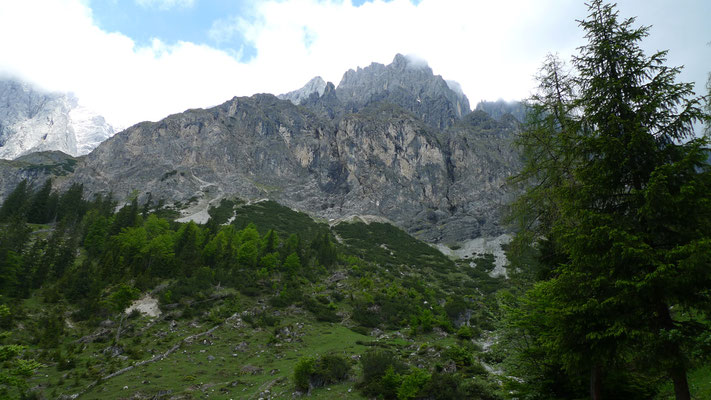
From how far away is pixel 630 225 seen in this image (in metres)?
7.97

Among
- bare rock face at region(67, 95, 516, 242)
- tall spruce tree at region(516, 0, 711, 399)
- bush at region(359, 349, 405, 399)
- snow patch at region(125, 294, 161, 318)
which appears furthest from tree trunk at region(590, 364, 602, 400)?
bare rock face at region(67, 95, 516, 242)

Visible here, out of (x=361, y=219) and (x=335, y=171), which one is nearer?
(x=361, y=219)

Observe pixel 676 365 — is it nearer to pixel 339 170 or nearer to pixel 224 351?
pixel 224 351

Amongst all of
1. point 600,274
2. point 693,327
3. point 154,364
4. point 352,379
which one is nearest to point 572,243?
point 600,274

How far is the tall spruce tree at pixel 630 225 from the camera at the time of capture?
23.3ft

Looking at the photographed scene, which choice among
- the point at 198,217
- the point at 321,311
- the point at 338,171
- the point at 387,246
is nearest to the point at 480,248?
the point at 387,246

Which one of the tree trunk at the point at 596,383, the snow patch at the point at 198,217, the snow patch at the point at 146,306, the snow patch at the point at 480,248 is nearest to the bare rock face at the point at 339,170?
the snow patch at the point at 480,248

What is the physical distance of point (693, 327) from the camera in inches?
288

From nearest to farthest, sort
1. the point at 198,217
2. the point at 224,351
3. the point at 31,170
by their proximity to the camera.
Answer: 1. the point at 224,351
2. the point at 198,217
3. the point at 31,170

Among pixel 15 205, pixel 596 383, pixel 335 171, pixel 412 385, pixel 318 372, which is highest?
pixel 335 171

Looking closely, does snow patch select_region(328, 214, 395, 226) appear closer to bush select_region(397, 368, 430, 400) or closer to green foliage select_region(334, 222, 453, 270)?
green foliage select_region(334, 222, 453, 270)

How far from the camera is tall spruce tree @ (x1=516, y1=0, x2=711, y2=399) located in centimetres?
710

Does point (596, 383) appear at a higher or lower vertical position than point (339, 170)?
lower

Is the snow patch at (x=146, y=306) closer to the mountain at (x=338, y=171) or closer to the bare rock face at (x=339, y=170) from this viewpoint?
the mountain at (x=338, y=171)
